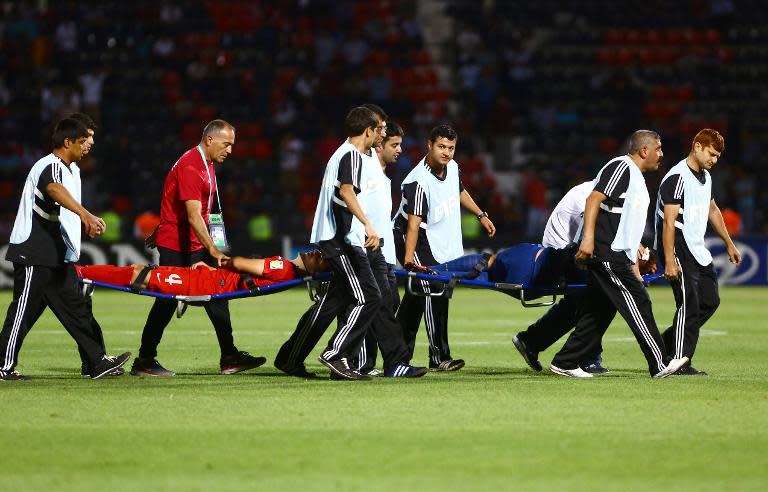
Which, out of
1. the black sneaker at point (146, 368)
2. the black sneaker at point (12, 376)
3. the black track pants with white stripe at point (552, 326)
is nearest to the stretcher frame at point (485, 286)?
the black track pants with white stripe at point (552, 326)

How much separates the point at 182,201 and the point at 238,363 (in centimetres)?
137

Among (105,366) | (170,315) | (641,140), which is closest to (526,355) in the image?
(641,140)

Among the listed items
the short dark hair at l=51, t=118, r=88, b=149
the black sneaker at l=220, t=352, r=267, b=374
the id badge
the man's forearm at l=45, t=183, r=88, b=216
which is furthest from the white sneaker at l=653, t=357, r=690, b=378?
the short dark hair at l=51, t=118, r=88, b=149

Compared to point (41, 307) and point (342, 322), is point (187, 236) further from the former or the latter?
point (342, 322)

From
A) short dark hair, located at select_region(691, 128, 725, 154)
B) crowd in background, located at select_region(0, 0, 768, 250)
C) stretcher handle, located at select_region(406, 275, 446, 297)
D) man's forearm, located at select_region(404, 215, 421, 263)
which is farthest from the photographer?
crowd in background, located at select_region(0, 0, 768, 250)

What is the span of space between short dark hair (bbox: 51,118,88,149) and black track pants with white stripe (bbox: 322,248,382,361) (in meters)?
2.11

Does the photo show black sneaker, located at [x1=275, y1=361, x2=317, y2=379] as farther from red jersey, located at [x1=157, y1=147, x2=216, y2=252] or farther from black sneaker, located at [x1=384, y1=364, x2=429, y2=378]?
red jersey, located at [x1=157, y1=147, x2=216, y2=252]

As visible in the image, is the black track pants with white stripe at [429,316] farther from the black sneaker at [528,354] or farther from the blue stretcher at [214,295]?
the blue stretcher at [214,295]

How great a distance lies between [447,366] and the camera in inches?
440

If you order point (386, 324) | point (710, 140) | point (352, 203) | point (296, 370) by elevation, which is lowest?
point (296, 370)

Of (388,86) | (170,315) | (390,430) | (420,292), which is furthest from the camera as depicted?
(388,86)

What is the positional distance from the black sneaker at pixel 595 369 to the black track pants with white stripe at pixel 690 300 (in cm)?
60

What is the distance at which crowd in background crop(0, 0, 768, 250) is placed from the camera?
25.8 m

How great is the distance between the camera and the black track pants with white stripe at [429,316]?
36.9ft
